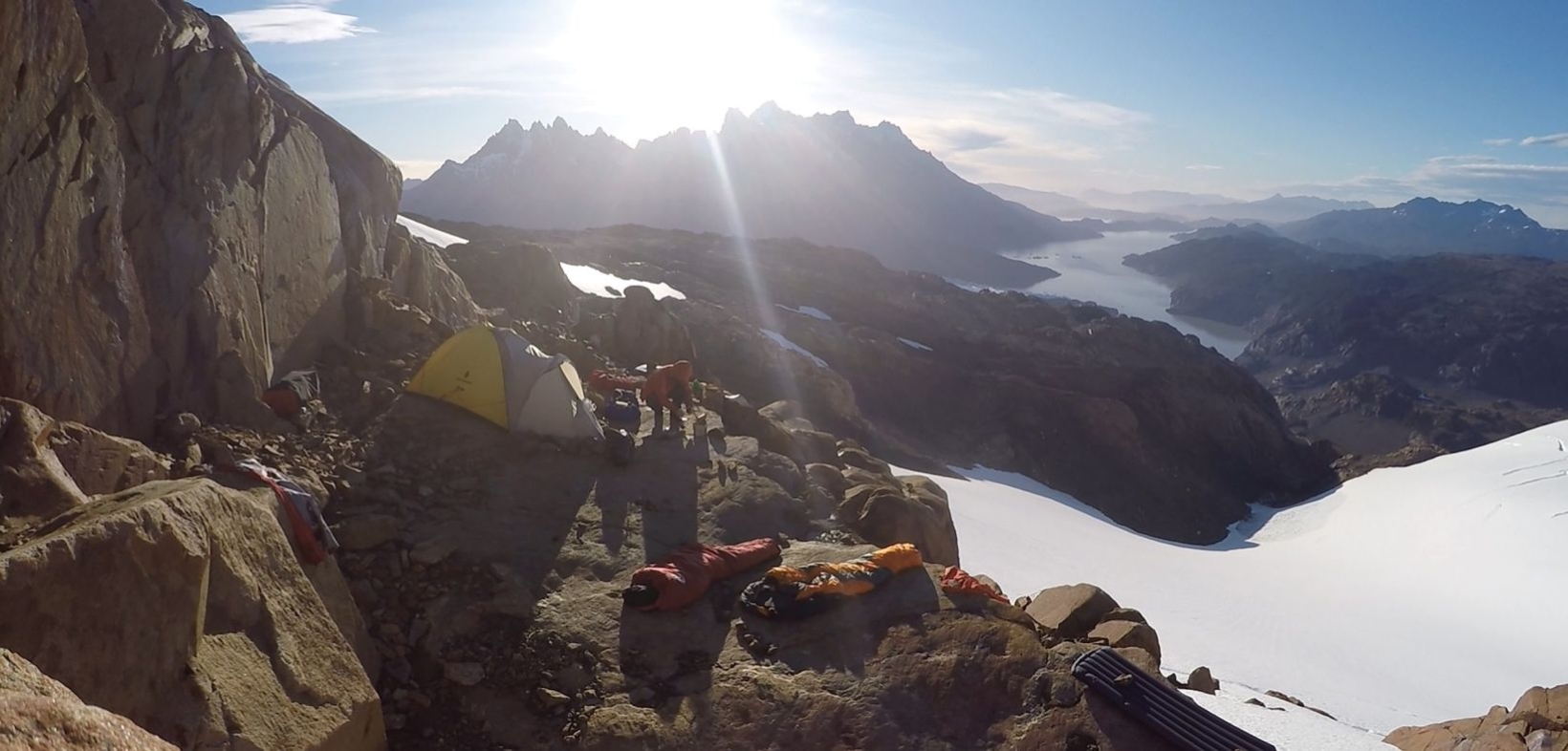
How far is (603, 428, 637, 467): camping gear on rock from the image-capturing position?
1084cm

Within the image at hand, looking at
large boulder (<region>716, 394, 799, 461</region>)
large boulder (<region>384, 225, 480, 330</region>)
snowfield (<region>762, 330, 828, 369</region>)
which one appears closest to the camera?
large boulder (<region>716, 394, 799, 461</region>)

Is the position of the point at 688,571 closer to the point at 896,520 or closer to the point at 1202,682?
the point at 896,520

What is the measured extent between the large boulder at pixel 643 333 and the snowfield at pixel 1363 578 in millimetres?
8712

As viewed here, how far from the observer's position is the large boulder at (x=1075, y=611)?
9664 mm

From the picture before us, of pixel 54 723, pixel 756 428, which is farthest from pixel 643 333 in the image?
pixel 54 723

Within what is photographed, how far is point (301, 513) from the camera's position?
7.32 m

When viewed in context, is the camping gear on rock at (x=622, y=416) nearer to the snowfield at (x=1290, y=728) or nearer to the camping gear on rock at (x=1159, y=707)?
the camping gear on rock at (x=1159, y=707)

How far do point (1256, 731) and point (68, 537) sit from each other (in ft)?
A: 34.5

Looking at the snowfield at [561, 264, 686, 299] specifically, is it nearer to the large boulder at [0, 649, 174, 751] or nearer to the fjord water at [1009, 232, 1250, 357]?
the large boulder at [0, 649, 174, 751]

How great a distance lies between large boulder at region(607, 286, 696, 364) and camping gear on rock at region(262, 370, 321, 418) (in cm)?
977

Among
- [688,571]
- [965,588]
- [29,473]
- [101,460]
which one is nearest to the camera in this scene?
[29,473]

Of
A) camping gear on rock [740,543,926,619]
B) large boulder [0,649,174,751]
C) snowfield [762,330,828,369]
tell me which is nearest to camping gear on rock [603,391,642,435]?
camping gear on rock [740,543,926,619]

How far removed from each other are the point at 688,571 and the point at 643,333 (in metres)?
13.2

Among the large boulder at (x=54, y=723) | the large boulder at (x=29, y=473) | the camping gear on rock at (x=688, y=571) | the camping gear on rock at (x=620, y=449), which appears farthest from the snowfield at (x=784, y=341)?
the large boulder at (x=54, y=723)
